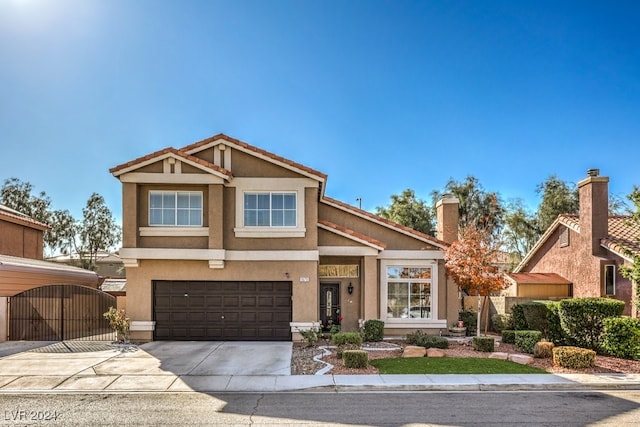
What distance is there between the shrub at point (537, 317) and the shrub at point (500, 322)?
166 centimetres

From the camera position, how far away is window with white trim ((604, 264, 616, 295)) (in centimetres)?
2017

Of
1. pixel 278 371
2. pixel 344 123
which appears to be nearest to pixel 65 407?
pixel 278 371

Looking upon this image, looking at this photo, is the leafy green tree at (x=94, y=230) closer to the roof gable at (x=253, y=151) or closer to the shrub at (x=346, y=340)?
the roof gable at (x=253, y=151)

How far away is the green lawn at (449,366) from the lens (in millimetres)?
12336

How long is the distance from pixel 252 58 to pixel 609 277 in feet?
56.7

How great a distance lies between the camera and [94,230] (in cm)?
4362

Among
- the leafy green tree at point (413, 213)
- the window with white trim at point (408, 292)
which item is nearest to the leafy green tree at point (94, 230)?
the leafy green tree at point (413, 213)

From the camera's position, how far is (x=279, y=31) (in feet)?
51.9

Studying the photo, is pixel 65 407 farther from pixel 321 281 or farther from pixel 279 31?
pixel 279 31

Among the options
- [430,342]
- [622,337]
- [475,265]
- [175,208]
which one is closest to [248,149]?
[175,208]

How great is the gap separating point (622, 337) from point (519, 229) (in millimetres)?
22418

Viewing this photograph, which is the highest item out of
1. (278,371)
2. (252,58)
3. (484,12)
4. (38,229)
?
(484,12)

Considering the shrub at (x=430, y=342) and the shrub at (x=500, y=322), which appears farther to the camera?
the shrub at (x=500, y=322)

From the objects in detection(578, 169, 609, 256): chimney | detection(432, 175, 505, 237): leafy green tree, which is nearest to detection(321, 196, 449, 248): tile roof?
detection(578, 169, 609, 256): chimney
